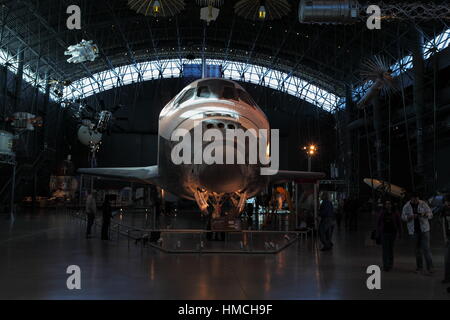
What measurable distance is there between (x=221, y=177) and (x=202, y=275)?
6.51ft

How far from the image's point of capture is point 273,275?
5.34m

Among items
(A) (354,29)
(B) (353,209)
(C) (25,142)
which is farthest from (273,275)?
(C) (25,142)

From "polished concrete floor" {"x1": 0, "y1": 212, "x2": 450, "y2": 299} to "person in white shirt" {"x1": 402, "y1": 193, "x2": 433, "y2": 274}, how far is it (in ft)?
0.75

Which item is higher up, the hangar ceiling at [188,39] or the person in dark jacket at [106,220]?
the hangar ceiling at [188,39]

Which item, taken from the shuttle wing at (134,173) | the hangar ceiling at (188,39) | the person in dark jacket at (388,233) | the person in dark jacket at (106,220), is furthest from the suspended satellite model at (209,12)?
the person in dark jacket at (388,233)

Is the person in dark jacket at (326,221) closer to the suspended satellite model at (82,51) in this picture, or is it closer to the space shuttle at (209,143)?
the space shuttle at (209,143)

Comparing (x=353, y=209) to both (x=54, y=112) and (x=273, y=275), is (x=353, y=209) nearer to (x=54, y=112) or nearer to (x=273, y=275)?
(x=273, y=275)

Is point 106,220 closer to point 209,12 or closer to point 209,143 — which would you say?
point 209,143

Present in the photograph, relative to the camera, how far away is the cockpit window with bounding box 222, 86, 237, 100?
880 centimetres

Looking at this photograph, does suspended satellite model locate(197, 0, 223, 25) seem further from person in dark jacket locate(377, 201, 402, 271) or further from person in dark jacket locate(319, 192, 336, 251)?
person in dark jacket locate(377, 201, 402, 271)

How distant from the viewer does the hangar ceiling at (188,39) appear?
84.1ft

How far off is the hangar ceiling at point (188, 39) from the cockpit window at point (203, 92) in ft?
57.7

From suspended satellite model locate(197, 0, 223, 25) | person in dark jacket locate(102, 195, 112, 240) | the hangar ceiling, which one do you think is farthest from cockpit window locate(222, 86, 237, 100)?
the hangar ceiling
